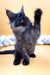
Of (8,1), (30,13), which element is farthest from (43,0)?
(8,1)

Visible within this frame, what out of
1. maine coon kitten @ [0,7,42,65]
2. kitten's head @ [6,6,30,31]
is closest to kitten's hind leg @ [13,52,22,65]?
maine coon kitten @ [0,7,42,65]

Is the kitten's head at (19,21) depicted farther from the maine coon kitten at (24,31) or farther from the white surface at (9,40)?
the white surface at (9,40)

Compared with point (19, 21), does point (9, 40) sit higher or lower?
lower

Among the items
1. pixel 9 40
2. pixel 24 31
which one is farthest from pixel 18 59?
pixel 9 40

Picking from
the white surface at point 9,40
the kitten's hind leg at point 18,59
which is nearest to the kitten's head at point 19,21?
the kitten's hind leg at point 18,59

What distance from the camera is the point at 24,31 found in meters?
0.56

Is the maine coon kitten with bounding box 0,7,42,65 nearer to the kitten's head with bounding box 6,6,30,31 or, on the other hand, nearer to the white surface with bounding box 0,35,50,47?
the kitten's head with bounding box 6,6,30,31

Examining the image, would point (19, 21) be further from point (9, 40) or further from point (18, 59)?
point (9, 40)

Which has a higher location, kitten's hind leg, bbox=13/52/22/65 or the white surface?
the white surface

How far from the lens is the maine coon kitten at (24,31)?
542 mm

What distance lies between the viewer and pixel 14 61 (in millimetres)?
610

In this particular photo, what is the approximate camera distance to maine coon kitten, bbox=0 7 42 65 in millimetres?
542

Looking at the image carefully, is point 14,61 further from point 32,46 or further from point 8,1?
point 8,1

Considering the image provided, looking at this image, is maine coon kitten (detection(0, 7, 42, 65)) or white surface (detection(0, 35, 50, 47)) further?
white surface (detection(0, 35, 50, 47))
